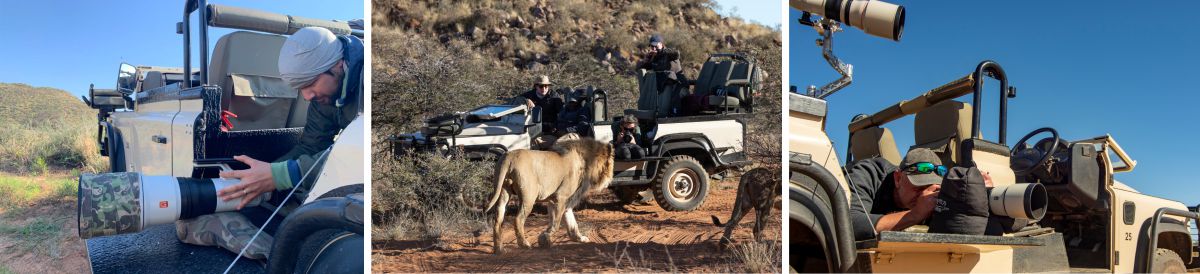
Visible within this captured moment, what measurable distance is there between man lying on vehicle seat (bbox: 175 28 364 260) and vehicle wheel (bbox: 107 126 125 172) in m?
0.90

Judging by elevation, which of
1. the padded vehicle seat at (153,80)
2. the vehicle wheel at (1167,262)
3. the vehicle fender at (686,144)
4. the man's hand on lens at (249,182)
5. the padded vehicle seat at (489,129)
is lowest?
the vehicle wheel at (1167,262)

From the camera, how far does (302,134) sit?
3811mm

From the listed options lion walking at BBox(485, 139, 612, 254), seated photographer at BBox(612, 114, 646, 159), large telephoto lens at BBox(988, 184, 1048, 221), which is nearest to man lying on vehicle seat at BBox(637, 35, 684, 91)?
seated photographer at BBox(612, 114, 646, 159)

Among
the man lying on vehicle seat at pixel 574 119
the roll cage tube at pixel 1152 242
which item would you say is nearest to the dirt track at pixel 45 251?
the man lying on vehicle seat at pixel 574 119

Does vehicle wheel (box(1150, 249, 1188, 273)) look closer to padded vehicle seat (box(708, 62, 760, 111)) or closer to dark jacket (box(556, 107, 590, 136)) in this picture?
padded vehicle seat (box(708, 62, 760, 111))

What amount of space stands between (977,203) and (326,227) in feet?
9.89

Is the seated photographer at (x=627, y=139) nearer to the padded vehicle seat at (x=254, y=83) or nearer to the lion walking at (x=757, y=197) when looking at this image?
the lion walking at (x=757, y=197)

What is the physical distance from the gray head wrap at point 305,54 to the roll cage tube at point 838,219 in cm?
229

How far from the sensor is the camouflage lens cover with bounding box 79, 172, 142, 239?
142 inches

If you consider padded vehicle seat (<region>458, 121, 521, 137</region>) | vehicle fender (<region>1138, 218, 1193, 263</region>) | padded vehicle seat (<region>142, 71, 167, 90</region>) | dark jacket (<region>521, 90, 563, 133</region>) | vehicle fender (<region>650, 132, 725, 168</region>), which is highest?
padded vehicle seat (<region>142, 71, 167, 90</region>)

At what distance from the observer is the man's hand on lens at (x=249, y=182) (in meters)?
3.73

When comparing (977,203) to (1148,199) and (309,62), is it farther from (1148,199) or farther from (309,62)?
(309,62)

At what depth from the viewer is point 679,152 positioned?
6578mm

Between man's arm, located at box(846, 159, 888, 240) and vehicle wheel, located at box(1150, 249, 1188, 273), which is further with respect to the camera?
vehicle wheel, located at box(1150, 249, 1188, 273)
